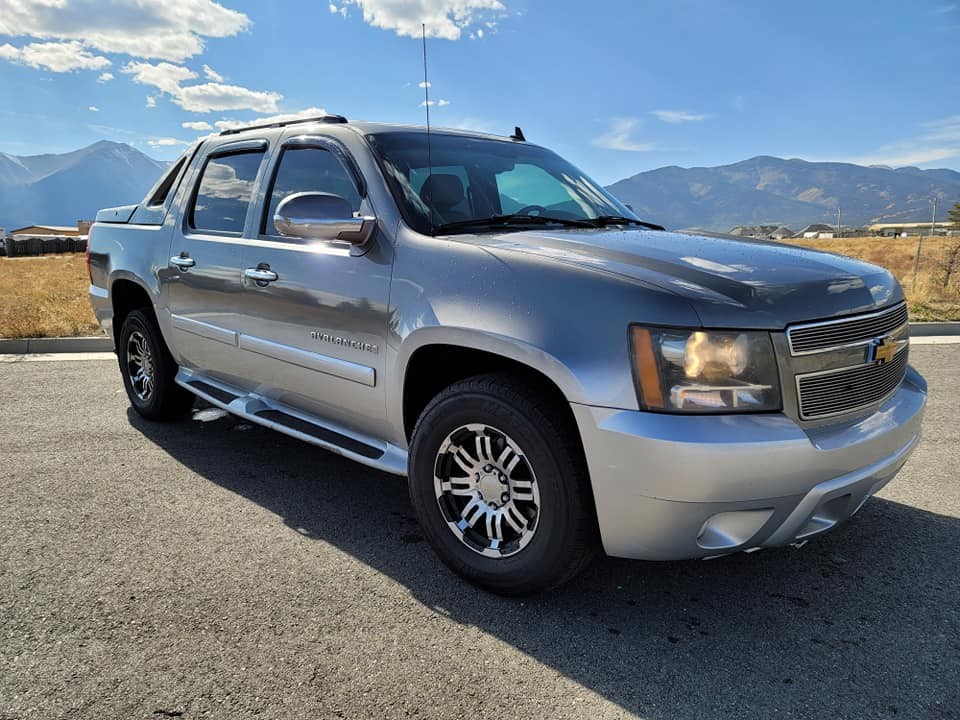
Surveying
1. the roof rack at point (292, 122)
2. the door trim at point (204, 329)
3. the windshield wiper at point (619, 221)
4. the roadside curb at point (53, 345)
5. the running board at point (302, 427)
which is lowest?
the roadside curb at point (53, 345)

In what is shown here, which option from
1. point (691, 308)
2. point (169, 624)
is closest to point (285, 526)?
point (169, 624)

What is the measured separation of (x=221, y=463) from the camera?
13.5 feet

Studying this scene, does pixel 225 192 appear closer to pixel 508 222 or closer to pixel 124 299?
pixel 124 299

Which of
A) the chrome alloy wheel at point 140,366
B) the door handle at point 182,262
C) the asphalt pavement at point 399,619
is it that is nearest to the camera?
the asphalt pavement at point 399,619

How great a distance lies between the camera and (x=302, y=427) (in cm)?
334

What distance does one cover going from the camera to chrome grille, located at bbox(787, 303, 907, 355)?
7.24 feet

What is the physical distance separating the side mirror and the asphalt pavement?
1305mm

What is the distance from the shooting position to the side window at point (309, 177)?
321 centimetres

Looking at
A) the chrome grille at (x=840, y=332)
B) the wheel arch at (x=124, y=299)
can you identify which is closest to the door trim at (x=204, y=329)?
the wheel arch at (x=124, y=299)

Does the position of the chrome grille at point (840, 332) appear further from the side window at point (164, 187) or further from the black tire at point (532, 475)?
the side window at point (164, 187)

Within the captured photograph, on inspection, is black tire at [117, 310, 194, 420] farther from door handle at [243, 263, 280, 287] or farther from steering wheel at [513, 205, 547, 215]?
steering wheel at [513, 205, 547, 215]

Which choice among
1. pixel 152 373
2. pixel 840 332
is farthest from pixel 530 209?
pixel 152 373

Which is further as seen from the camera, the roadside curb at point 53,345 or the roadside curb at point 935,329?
the roadside curb at point 935,329

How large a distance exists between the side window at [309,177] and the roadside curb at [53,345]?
5073mm
